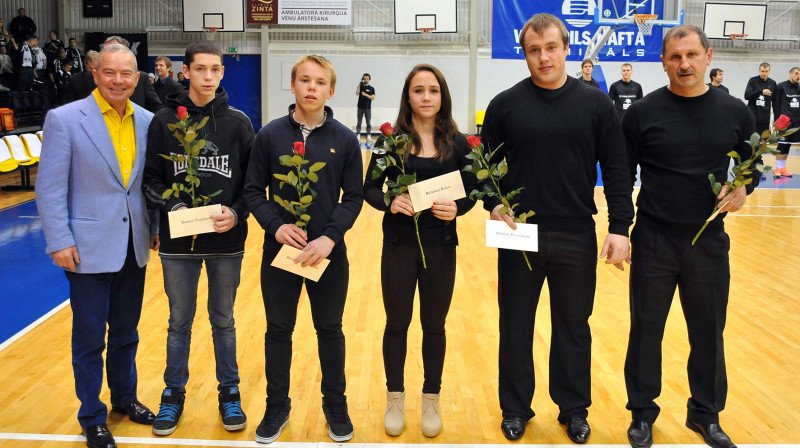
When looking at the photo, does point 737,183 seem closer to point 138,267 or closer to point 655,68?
point 138,267

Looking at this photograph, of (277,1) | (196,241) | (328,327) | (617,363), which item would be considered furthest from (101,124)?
(277,1)

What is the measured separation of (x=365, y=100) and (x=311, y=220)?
51.5ft

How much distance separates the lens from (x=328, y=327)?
115 inches

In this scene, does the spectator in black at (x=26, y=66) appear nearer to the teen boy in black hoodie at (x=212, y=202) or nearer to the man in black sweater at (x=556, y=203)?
the teen boy in black hoodie at (x=212, y=202)

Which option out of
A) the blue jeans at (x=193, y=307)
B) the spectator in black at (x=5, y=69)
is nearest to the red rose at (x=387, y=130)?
the blue jeans at (x=193, y=307)

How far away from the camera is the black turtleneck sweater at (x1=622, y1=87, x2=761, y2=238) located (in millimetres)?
2773

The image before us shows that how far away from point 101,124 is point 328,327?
3.96 feet

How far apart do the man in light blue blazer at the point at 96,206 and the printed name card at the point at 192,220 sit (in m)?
0.25

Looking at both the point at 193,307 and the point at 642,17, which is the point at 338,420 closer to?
the point at 193,307

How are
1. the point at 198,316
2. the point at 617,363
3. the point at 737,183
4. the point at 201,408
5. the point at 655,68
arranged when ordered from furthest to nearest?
the point at 655,68, the point at 198,316, the point at 617,363, the point at 201,408, the point at 737,183

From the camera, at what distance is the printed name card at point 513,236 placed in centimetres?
275

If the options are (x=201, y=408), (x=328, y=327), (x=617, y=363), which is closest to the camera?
(x=328, y=327)

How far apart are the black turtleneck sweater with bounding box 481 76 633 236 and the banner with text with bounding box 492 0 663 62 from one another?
16.0m

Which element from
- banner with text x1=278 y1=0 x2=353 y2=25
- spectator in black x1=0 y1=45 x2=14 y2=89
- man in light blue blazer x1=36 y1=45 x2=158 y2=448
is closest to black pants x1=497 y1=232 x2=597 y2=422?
man in light blue blazer x1=36 y1=45 x2=158 y2=448
